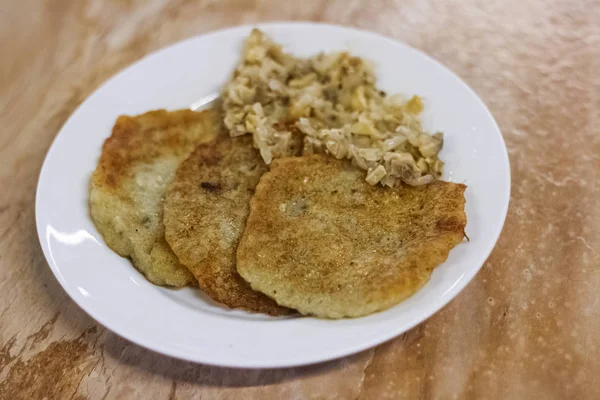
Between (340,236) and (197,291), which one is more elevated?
(340,236)

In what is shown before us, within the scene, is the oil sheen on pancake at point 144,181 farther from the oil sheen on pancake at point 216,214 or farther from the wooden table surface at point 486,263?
the wooden table surface at point 486,263

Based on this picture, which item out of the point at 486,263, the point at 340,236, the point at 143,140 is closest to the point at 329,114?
the point at 340,236

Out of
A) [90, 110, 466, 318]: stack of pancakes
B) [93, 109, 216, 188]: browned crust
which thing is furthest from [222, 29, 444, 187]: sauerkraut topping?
[93, 109, 216, 188]: browned crust

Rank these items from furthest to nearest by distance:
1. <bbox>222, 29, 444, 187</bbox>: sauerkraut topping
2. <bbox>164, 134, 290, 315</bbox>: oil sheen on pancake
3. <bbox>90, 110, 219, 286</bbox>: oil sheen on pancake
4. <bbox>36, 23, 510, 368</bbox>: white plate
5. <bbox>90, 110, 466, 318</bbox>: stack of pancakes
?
<bbox>222, 29, 444, 187</bbox>: sauerkraut topping
<bbox>90, 110, 219, 286</bbox>: oil sheen on pancake
<bbox>164, 134, 290, 315</bbox>: oil sheen on pancake
<bbox>90, 110, 466, 318</bbox>: stack of pancakes
<bbox>36, 23, 510, 368</bbox>: white plate

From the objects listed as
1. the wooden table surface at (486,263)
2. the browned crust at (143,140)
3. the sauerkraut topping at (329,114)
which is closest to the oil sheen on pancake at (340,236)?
the sauerkraut topping at (329,114)

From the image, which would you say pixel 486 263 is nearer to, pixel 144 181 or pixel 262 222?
pixel 262 222

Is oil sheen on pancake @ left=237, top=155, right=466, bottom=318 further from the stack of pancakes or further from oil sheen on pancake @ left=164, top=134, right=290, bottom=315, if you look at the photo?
oil sheen on pancake @ left=164, top=134, right=290, bottom=315

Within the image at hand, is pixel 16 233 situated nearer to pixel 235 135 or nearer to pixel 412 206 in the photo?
pixel 235 135

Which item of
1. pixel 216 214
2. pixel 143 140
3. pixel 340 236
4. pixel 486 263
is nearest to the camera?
pixel 340 236
